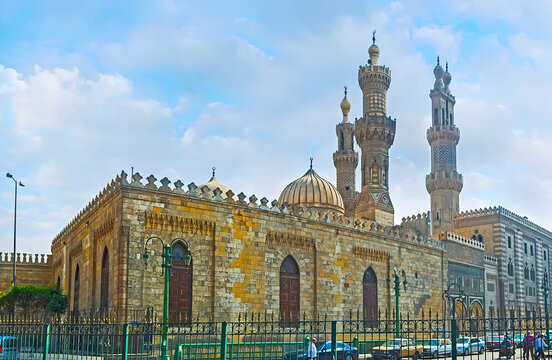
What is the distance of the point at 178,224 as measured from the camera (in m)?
22.5

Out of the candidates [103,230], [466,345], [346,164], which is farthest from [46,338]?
[346,164]

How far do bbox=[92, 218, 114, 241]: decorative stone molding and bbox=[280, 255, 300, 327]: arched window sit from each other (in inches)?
285

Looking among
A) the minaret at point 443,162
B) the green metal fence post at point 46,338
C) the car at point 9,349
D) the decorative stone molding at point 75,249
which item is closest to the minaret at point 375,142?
the minaret at point 443,162

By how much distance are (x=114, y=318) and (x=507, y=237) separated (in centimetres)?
3290

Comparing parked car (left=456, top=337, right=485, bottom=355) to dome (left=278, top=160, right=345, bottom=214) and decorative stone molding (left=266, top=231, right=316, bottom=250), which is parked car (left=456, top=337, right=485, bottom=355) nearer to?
decorative stone molding (left=266, top=231, right=316, bottom=250)

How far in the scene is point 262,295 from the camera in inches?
965

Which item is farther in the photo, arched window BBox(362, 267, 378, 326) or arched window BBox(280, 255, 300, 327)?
arched window BBox(362, 267, 378, 326)

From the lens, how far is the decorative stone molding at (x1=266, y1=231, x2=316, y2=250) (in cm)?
2545

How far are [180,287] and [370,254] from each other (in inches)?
446

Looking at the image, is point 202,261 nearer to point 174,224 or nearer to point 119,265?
point 174,224

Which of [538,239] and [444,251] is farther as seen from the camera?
[538,239]

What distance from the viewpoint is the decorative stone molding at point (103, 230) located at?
2257 centimetres

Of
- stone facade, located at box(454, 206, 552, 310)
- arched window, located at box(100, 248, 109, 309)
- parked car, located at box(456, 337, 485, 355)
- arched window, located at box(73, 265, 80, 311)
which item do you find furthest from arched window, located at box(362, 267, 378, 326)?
stone facade, located at box(454, 206, 552, 310)

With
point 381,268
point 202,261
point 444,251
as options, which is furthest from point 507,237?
point 202,261
